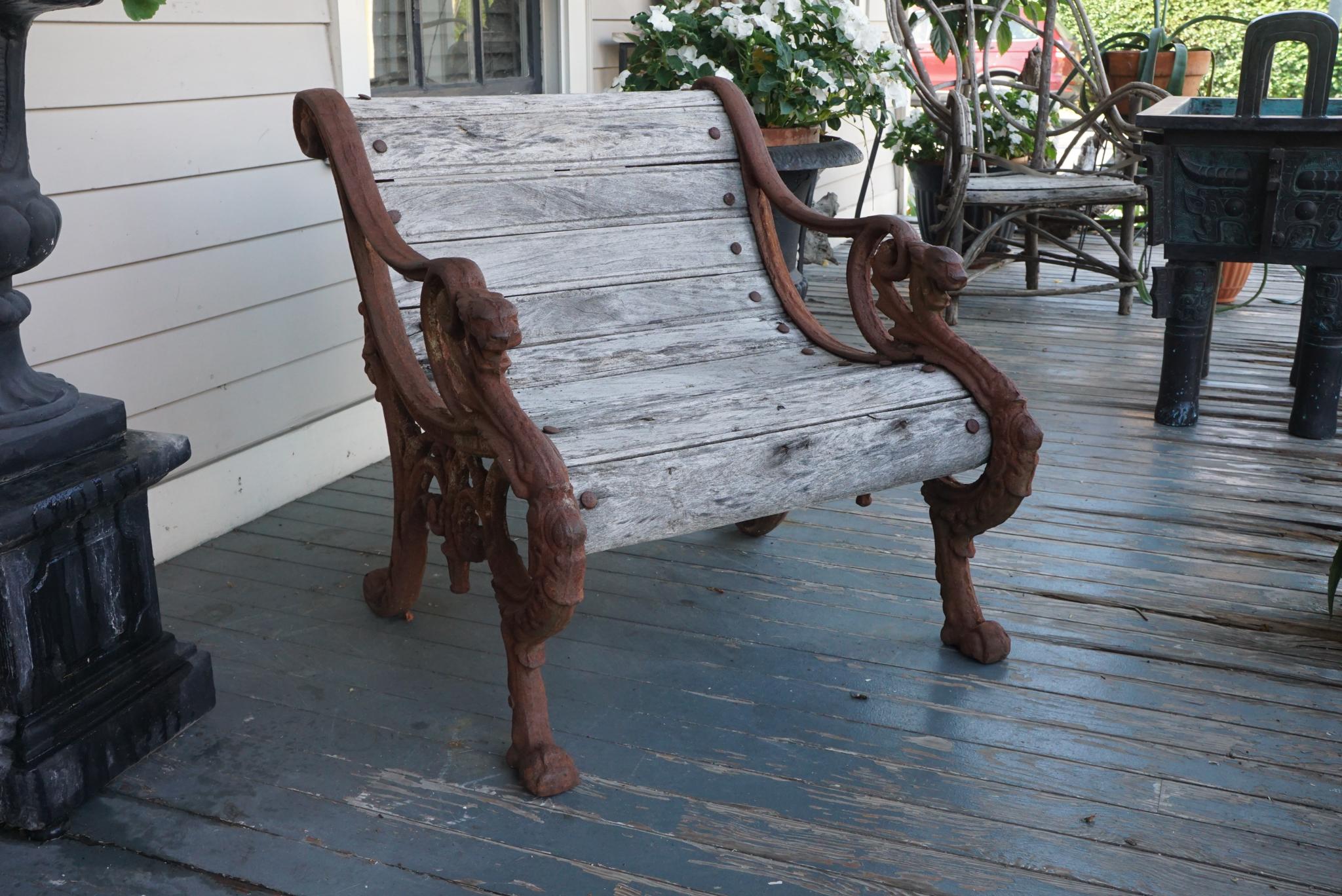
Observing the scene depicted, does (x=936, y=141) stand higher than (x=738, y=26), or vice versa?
(x=738, y=26)

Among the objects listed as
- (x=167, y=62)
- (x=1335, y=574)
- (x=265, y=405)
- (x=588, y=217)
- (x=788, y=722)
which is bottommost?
(x=788, y=722)

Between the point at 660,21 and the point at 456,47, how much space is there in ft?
1.98

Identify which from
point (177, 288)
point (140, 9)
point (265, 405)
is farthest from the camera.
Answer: point (265, 405)

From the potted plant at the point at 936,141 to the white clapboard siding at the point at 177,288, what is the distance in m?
3.20

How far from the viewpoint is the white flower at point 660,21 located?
3584 millimetres

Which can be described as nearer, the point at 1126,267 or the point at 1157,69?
the point at 1126,267

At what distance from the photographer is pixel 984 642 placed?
211 cm

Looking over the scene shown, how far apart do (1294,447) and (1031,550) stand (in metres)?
1.13

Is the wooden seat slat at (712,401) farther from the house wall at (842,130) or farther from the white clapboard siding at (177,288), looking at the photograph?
the house wall at (842,130)

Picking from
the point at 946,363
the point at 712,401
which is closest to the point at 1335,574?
the point at 946,363

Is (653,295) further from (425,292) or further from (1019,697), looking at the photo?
(1019,697)

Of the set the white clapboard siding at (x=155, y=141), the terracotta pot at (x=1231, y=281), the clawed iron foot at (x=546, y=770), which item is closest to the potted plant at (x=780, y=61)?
the white clapboard siding at (x=155, y=141)

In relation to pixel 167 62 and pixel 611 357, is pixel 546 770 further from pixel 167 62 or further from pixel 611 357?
pixel 167 62

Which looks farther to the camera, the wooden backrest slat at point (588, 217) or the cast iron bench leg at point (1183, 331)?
the cast iron bench leg at point (1183, 331)
